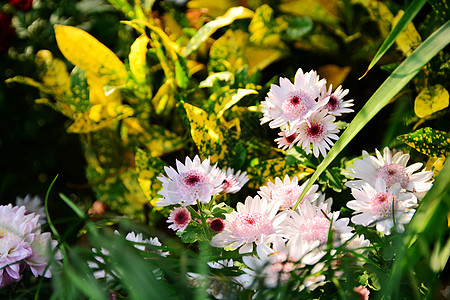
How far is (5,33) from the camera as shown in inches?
46.7

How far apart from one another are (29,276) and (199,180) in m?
0.40

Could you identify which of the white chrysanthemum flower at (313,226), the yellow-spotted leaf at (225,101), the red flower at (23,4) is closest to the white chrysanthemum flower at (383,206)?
the white chrysanthemum flower at (313,226)

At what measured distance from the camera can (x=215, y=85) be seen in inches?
38.5

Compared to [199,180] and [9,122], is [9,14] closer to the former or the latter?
[9,122]

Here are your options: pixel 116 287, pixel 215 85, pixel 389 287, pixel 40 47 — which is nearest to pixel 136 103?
pixel 215 85

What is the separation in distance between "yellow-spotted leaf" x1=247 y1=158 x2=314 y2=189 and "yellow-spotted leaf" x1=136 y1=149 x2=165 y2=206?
18 centimetres

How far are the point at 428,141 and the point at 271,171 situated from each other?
0.28m

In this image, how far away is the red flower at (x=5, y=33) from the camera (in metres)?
1.18

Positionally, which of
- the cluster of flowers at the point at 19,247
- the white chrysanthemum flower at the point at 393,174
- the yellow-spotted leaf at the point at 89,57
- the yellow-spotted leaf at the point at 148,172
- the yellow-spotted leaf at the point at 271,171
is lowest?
the cluster of flowers at the point at 19,247

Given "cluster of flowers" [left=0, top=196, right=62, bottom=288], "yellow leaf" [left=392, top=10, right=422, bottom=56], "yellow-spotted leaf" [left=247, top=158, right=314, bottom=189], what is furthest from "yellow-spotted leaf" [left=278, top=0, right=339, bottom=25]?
"cluster of flowers" [left=0, top=196, right=62, bottom=288]

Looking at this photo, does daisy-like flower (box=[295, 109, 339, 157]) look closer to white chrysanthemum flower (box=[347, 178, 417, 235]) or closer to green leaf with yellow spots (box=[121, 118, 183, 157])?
white chrysanthemum flower (box=[347, 178, 417, 235])

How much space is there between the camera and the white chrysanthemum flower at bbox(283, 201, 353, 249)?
0.55m

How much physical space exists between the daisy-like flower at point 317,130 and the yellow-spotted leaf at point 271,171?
207mm

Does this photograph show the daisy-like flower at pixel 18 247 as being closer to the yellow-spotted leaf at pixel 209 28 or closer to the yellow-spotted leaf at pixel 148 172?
the yellow-spotted leaf at pixel 148 172
